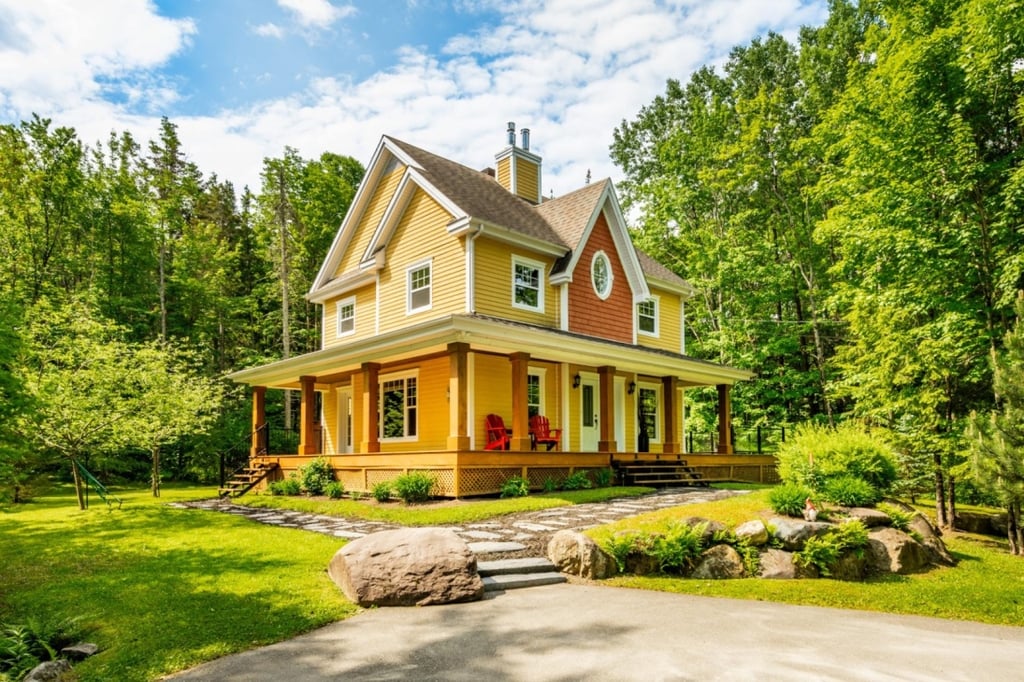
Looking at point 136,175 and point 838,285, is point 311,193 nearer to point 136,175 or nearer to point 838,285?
point 136,175

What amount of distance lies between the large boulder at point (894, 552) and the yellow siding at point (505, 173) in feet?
53.2

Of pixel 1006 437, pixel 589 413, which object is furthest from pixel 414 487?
pixel 1006 437

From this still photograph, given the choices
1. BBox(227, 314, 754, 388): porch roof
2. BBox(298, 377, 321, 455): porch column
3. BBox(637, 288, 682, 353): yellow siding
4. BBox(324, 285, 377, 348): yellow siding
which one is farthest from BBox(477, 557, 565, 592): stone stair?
BBox(637, 288, 682, 353): yellow siding

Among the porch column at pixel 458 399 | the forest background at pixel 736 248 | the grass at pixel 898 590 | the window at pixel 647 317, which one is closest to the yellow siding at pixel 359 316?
the forest background at pixel 736 248

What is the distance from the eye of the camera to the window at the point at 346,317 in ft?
69.2

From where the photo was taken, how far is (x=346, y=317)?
21438mm

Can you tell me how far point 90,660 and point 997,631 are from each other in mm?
8004

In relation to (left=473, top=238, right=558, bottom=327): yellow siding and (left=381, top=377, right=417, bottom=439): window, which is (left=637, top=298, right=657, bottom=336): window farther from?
(left=381, top=377, right=417, bottom=439): window

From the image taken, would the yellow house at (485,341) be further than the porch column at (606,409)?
No

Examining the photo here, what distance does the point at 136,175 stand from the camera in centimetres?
3306

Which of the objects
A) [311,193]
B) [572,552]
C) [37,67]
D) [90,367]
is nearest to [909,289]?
[572,552]

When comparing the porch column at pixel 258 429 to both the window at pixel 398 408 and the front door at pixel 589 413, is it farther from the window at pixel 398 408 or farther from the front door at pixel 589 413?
the front door at pixel 589 413

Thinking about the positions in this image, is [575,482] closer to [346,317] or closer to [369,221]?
[346,317]

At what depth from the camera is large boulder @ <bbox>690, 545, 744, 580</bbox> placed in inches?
305
